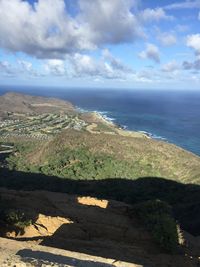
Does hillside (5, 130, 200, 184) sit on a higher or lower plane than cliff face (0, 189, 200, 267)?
lower

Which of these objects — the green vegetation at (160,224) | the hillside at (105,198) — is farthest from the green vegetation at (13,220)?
the green vegetation at (160,224)

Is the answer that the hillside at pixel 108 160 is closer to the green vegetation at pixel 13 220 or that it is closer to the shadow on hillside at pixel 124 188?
the shadow on hillside at pixel 124 188

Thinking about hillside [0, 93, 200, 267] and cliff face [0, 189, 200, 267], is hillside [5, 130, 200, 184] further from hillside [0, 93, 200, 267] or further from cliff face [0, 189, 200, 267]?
cliff face [0, 189, 200, 267]

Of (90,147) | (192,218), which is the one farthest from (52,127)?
(192,218)

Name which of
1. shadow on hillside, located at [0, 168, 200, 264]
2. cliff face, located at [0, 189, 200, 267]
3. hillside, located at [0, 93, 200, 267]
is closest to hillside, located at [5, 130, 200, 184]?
hillside, located at [0, 93, 200, 267]

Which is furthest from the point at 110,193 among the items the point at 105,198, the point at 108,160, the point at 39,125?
the point at 39,125

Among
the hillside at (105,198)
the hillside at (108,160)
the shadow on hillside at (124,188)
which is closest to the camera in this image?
the hillside at (105,198)

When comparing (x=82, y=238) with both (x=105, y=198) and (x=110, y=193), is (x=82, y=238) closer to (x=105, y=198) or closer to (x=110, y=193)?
(x=105, y=198)
